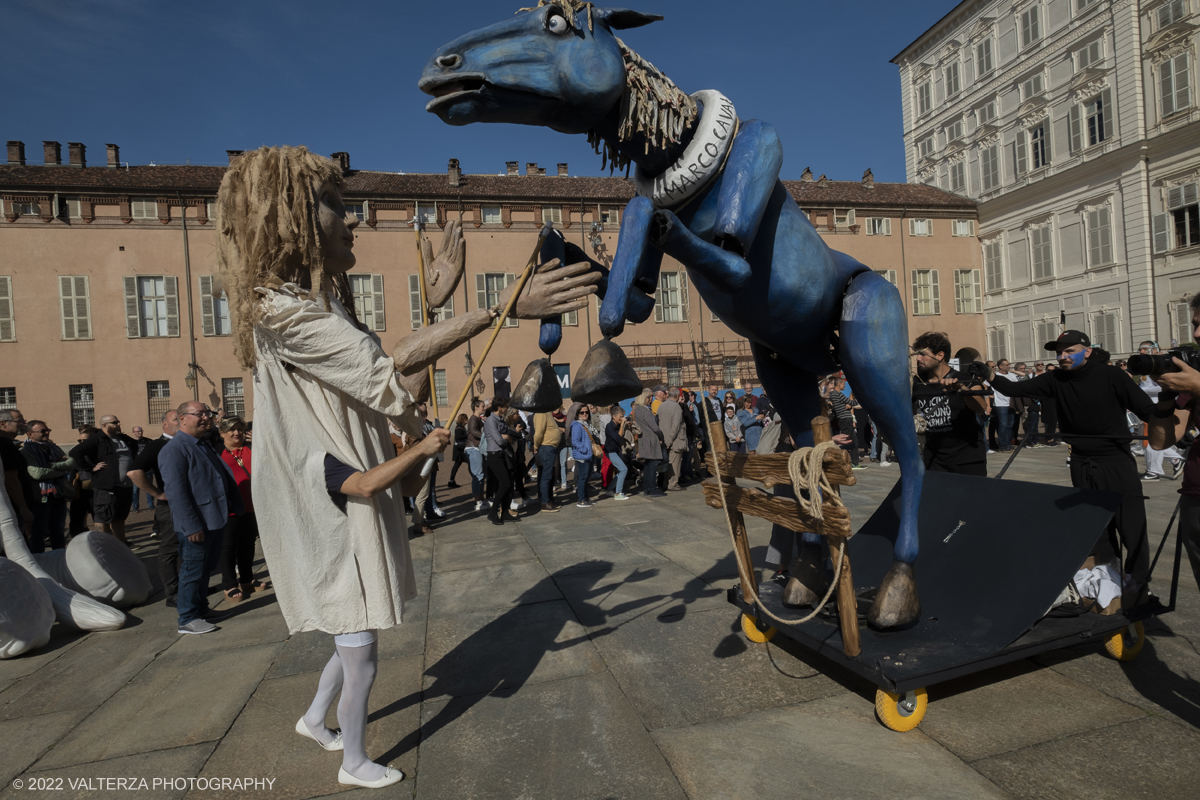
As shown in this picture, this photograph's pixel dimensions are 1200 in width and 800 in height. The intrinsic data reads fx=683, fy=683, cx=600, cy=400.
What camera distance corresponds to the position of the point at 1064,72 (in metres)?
22.3

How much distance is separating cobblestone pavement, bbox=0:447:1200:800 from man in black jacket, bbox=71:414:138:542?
307 cm

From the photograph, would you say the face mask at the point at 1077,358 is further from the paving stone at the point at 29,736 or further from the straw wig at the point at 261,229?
the paving stone at the point at 29,736

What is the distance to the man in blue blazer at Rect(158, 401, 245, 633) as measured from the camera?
15.1 feet

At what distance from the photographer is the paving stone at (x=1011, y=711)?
2.40 metres

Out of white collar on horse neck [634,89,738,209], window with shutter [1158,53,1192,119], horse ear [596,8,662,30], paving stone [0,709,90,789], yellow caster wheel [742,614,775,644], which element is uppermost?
window with shutter [1158,53,1192,119]

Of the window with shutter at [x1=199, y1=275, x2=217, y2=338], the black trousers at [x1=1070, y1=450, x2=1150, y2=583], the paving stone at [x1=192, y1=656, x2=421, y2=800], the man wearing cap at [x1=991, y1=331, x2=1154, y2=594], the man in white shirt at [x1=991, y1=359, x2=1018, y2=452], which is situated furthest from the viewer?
the window with shutter at [x1=199, y1=275, x2=217, y2=338]

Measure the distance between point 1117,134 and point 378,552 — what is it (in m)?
26.3

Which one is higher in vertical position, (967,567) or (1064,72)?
(1064,72)

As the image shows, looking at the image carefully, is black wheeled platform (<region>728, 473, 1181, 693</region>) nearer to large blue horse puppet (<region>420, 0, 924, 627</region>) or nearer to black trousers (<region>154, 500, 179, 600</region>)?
large blue horse puppet (<region>420, 0, 924, 627</region>)

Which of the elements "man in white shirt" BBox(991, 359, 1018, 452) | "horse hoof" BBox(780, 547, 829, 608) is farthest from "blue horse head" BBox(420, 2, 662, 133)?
"man in white shirt" BBox(991, 359, 1018, 452)

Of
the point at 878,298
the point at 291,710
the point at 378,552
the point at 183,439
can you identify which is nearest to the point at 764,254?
the point at 878,298

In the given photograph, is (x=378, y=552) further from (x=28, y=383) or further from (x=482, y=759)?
(x=28, y=383)

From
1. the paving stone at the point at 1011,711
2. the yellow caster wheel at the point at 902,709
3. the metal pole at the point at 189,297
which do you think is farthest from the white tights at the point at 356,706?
the metal pole at the point at 189,297

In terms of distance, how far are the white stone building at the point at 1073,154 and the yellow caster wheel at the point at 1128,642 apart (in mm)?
21443
